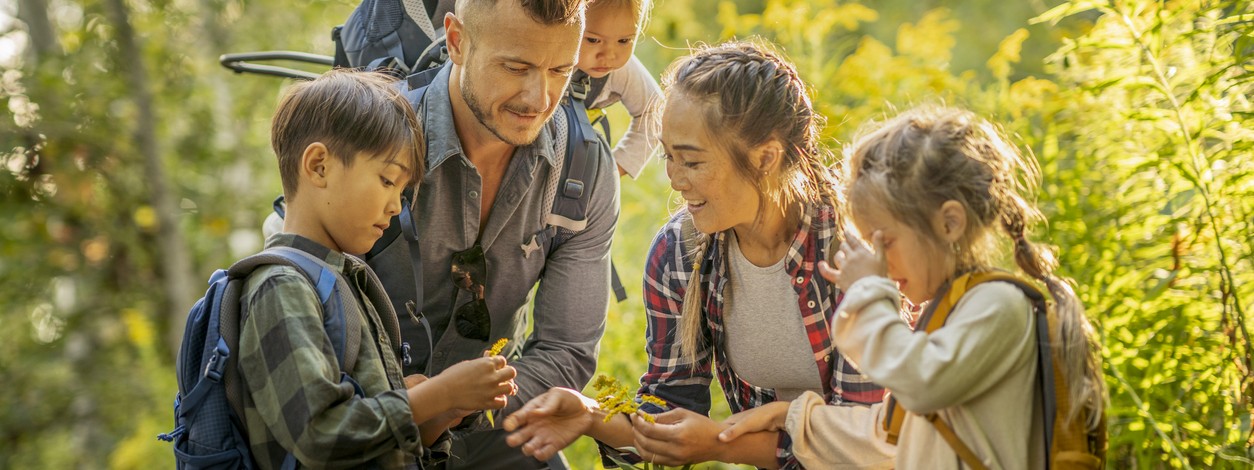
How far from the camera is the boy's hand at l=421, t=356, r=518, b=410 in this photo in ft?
6.24

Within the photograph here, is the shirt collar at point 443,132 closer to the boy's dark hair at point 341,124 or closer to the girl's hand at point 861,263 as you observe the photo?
the boy's dark hair at point 341,124

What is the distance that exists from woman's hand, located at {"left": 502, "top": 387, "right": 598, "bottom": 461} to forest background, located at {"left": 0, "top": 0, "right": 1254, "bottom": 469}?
3.51 ft

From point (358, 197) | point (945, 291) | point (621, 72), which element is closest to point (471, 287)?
point (358, 197)

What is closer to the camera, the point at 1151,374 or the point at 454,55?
the point at 454,55

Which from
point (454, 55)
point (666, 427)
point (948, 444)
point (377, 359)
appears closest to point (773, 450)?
point (666, 427)

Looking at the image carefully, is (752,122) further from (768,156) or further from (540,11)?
(540,11)

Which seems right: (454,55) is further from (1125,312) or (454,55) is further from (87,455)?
(87,455)

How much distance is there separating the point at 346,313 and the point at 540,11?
0.83 meters

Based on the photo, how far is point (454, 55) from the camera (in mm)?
2496

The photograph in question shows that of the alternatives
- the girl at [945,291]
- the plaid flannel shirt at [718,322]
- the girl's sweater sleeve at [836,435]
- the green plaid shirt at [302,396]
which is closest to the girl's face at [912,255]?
the girl at [945,291]

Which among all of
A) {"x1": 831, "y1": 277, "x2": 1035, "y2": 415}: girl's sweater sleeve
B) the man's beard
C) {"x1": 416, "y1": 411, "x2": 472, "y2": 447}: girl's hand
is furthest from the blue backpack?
{"x1": 831, "y1": 277, "x2": 1035, "y2": 415}: girl's sweater sleeve

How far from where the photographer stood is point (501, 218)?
8.21 ft

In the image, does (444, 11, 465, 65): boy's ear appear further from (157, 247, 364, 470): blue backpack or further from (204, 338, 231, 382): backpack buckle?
(204, 338, 231, 382): backpack buckle

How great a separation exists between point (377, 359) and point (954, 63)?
5868 mm
